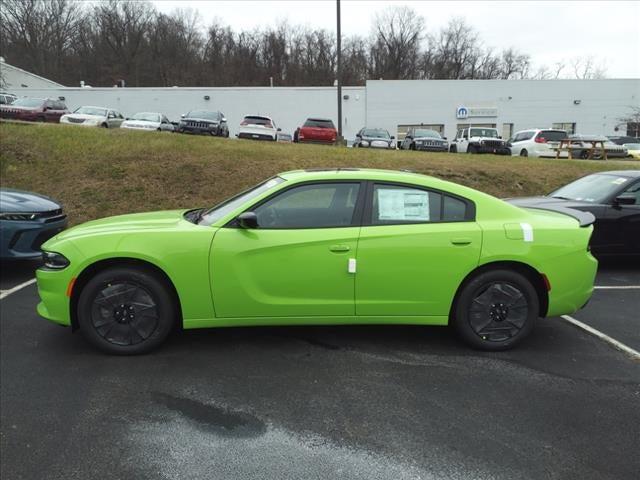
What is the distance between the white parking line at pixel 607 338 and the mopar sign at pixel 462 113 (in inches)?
1367

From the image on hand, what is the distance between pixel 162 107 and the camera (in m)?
37.1

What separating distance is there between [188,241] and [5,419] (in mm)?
1590

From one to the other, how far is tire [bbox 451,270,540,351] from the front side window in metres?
1.14

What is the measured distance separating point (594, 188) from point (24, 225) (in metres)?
7.63

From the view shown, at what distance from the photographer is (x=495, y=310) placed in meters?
3.84

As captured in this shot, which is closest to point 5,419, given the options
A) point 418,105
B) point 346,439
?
point 346,439

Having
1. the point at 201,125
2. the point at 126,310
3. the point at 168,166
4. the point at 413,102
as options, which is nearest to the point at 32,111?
the point at 201,125

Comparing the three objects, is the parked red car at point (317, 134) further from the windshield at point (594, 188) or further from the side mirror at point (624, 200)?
the side mirror at point (624, 200)

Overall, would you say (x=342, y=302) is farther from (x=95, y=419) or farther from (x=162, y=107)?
(x=162, y=107)

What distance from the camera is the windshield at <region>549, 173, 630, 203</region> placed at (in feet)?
21.9

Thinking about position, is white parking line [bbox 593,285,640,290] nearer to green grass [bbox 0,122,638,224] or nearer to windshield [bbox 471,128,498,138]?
green grass [bbox 0,122,638,224]

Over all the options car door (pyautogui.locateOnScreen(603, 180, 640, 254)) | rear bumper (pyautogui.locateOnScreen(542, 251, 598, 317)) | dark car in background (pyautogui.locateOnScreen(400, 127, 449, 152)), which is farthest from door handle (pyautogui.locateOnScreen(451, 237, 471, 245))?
dark car in background (pyautogui.locateOnScreen(400, 127, 449, 152))

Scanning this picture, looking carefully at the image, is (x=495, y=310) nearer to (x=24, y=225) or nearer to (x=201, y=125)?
(x=24, y=225)

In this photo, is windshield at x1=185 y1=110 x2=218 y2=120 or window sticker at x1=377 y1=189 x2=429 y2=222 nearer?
window sticker at x1=377 y1=189 x2=429 y2=222
